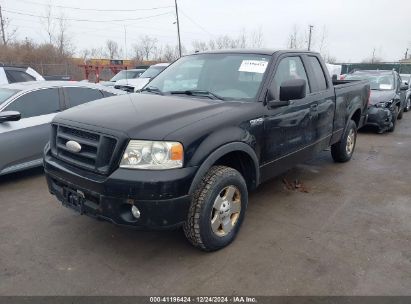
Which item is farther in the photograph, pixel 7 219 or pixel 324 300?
pixel 7 219

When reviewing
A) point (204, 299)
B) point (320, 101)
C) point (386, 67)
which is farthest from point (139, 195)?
point (386, 67)

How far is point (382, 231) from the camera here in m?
3.92

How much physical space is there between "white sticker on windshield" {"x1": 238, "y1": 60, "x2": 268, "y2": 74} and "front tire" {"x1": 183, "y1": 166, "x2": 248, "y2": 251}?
4.11 ft

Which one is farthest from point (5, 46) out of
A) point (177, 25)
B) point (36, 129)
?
point (36, 129)

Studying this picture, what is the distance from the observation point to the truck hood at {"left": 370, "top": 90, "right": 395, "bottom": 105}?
9.57 meters

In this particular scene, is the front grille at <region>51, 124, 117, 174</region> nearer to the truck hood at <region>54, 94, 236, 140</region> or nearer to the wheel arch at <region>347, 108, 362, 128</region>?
the truck hood at <region>54, 94, 236, 140</region>

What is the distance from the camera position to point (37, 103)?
559 centimetres

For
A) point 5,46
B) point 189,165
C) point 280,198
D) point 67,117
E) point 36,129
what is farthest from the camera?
point 5,46

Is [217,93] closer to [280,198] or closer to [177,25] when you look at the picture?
[280,198]

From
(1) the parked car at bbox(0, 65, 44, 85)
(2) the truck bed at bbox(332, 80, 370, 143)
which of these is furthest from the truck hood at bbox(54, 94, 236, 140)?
(1) the parked car at bbox(0, 65, 44, 85)

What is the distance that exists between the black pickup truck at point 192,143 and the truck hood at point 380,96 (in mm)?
5617

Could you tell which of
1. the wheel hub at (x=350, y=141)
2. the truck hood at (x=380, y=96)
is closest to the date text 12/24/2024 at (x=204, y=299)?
the wheel hub at (x=350, y=141)

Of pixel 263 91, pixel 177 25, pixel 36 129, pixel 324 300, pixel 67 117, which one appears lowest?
pixel 324 300

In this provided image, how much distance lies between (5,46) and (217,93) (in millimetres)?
31530
